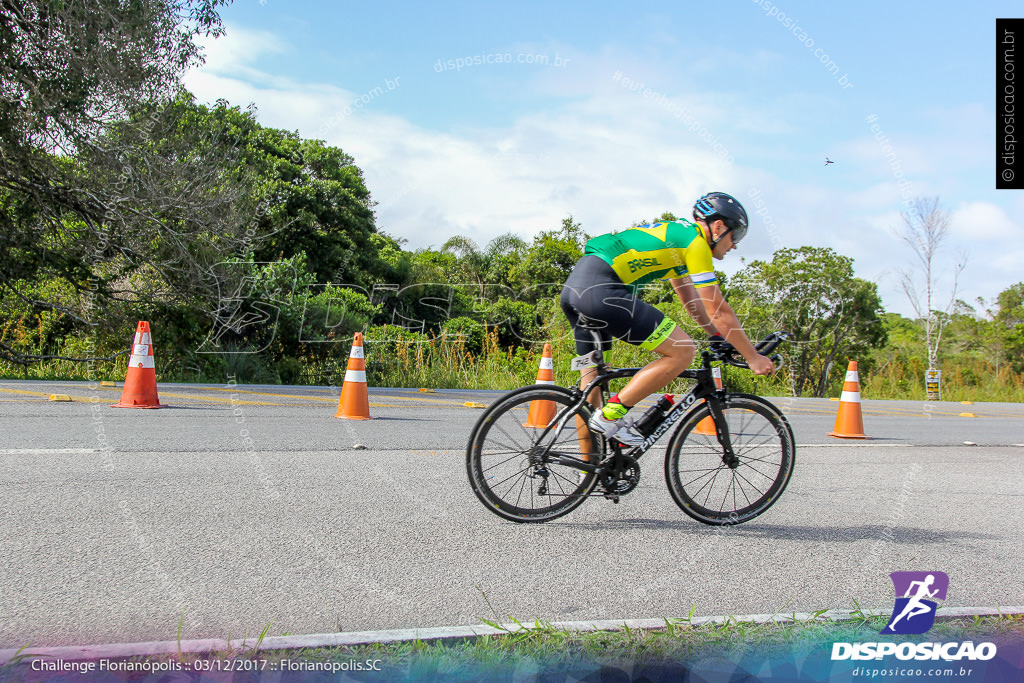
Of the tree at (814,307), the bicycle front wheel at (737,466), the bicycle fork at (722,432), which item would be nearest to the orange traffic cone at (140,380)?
the bicycle front wheel at (737,466)

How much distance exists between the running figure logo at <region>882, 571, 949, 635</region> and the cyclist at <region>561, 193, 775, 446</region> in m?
1.28

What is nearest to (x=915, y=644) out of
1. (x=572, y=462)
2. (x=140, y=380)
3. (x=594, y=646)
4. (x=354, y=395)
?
(x=594, y=646)

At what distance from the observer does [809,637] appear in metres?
2.88

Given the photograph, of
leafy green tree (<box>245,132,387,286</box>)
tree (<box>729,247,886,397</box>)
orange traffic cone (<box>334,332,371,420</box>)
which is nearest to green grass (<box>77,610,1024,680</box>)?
orange traffic cone (<box>334,332,371,420</box>)

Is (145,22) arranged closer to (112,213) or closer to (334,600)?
(112,213)

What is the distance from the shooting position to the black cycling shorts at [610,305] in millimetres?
4340

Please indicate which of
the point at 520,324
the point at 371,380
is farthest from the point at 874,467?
the point at 520,324

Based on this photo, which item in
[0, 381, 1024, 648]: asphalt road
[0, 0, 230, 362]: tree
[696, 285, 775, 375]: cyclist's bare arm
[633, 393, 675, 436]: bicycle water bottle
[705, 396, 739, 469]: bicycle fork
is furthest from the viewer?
[0, 0, 230, 362]: tree

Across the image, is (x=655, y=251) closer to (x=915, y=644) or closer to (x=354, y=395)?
(x=915, y=644)

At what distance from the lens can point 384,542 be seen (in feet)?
12.8

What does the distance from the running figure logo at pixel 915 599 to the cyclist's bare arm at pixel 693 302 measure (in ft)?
5.21

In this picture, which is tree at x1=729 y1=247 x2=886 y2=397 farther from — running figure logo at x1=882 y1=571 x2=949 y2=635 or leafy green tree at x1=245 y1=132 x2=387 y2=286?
running figure logo at x1=882 y1=571 x2=949 y2=635

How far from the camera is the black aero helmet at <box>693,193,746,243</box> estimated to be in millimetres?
4594

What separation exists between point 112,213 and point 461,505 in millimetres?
12411
